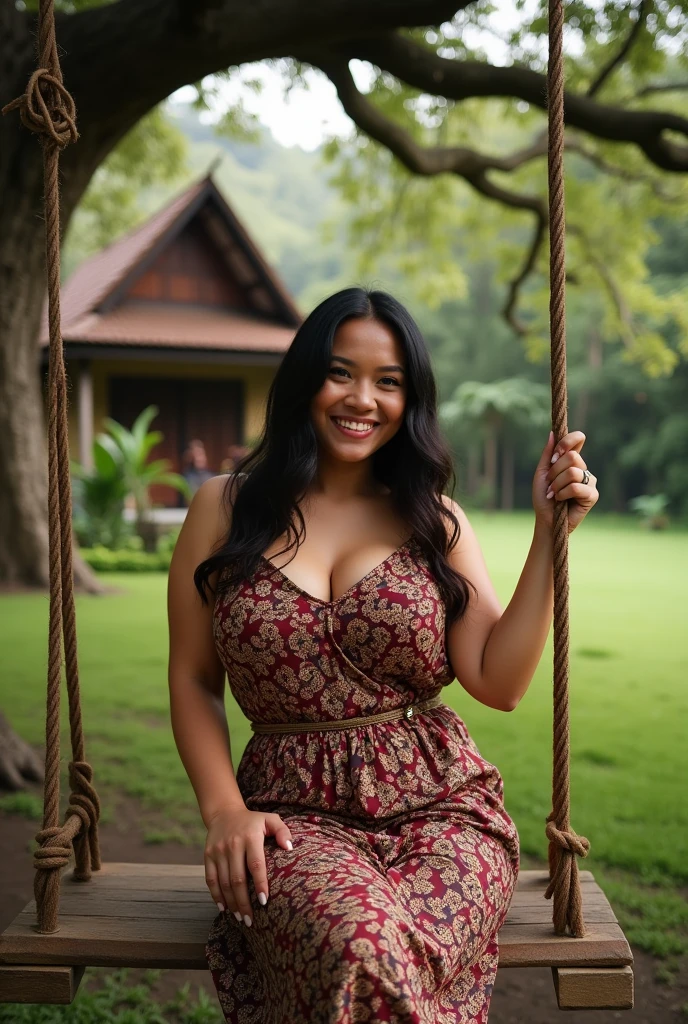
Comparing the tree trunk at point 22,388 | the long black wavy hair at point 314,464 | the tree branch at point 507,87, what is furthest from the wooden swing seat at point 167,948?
the tree branch at point 507,87

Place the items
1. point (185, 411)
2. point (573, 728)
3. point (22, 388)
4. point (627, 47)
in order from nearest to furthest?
point (627, 47), point (573, 728), point (22, 388), point (185, 411)

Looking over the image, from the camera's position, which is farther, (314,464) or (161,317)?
(161,317)

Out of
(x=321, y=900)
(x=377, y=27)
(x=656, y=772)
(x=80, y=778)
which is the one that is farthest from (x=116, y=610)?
(x=321, y=900)

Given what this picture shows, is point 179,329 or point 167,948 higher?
Answer: point 179,329

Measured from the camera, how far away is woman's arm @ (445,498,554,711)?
79.0 inches

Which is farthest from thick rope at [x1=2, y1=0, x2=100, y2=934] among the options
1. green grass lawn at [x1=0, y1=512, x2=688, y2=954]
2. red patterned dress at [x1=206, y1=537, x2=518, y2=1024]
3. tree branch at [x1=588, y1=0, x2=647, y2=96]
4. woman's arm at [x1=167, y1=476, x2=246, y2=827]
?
tree branch at [x1=588, y1=0, x2=647, y2=96]

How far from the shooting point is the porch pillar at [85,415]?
1514cm

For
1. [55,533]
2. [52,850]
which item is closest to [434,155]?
[55,533]

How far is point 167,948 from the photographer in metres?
1.88

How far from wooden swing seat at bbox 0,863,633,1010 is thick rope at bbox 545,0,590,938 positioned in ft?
0.19

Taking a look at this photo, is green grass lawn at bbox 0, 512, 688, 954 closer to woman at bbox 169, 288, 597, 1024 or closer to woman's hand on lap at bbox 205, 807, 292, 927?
woman at bbox 169, 288, 597, 1024

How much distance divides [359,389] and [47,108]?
0.85 meters

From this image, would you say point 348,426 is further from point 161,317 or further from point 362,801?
point 161,317

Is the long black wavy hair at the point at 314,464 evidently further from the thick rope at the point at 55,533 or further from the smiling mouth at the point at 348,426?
the thick rope at the point at 55,533
